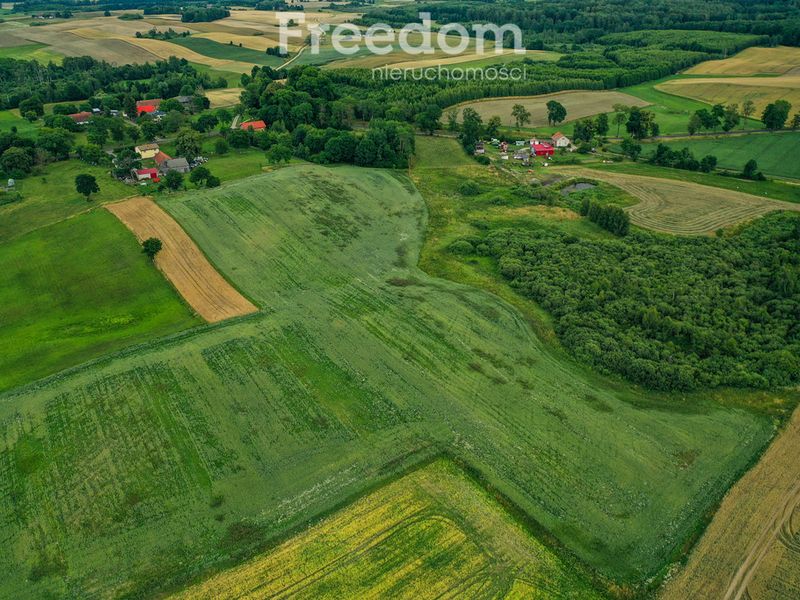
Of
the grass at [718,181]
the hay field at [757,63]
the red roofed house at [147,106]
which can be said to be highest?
the hay field at [757,63]

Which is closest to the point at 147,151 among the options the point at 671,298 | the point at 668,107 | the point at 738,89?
the point at 671,298

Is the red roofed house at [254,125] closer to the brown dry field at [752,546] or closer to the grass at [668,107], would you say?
the grass at [668,107]

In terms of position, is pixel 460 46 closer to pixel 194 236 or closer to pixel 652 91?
pixel 652 91

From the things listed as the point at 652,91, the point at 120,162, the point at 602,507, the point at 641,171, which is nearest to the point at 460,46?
the point at 652,91

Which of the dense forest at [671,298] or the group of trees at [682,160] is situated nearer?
the dense forest at [671,298]

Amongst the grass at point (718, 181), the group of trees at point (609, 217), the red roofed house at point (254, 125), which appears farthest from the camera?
the red roofed house at point (254, 125)

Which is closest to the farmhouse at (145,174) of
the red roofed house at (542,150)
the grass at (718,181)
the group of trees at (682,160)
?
the red roofed house at (542,150)

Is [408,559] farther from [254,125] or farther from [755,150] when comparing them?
[755,150]
